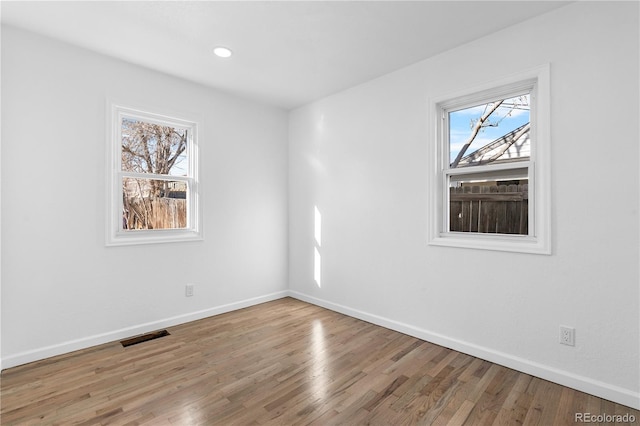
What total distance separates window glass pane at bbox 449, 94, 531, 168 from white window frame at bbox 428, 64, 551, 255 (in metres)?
0.06

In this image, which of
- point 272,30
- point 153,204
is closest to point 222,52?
point 272,30

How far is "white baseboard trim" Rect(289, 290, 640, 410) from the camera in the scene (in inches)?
77.5

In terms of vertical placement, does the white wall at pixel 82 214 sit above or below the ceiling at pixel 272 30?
below

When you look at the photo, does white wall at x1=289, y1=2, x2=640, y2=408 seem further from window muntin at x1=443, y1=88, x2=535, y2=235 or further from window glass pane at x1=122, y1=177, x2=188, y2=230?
window glass pane at x1=122, y1=177, x2=188, y2=230

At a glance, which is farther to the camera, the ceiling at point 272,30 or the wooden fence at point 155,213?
the wooden fence at point 155,213

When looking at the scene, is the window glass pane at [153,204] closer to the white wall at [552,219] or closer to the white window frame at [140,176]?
the white window frame at [140,176]

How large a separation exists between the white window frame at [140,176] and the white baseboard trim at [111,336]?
0.82m

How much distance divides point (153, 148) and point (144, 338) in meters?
1.87

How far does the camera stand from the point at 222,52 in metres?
2.77

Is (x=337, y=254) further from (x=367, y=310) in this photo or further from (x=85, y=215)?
(x=85, y=215)

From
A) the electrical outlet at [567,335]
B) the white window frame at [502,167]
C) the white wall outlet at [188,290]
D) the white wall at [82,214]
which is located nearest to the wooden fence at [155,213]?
the white wall at [82,214]

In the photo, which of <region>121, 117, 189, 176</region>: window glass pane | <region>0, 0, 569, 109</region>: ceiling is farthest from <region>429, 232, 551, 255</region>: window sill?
<region>121, 117, 189, 176</region>: window glass pane

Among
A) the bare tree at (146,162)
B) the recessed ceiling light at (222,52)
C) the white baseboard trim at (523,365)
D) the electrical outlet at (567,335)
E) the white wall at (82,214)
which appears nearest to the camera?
the white baseboard trim at (523,365)

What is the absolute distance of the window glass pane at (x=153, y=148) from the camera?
309cm
